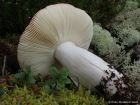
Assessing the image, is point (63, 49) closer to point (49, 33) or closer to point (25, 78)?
point (49, 33)

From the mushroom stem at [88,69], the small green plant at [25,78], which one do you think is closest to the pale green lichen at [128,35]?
the mushroom stem at [88,69]

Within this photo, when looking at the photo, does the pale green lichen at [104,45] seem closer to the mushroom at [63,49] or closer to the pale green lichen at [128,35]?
the pale green lichen at [128,35]

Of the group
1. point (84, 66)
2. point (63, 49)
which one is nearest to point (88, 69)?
point (84, 66)

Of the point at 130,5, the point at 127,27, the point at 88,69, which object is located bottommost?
the point at 88,69

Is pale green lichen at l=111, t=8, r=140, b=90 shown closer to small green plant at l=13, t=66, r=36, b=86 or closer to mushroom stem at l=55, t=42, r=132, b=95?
mushroom stem at l=55, t=42, r=132, b=95

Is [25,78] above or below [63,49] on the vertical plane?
below

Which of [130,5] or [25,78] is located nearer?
[25,78]

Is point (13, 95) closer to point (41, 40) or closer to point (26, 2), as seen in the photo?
point (41, 40)
